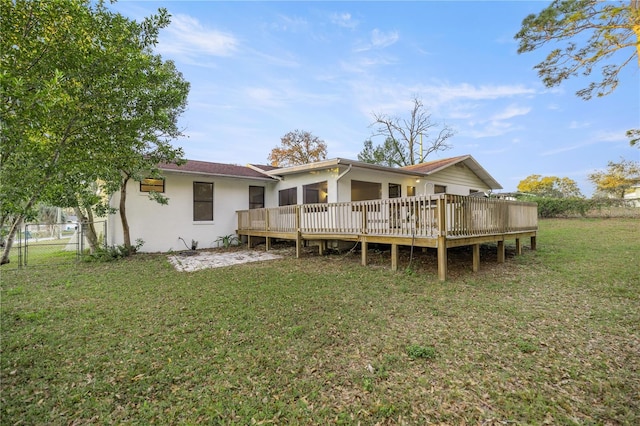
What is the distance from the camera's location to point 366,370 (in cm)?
→ 279

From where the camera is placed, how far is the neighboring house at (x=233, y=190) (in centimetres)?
1000

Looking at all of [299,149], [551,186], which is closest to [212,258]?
[299,149]

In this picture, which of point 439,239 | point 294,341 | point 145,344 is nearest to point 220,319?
point 145,344

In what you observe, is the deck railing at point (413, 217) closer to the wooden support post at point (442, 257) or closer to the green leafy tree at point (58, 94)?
the wooden support post at point (442, 257)

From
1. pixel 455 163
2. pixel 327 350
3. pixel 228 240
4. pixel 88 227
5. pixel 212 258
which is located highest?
pixel 455 163

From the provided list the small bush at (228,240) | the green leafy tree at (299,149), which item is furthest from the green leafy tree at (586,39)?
the green leafy tree at (299,149)

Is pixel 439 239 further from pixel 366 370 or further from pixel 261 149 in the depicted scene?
pixel 261 149

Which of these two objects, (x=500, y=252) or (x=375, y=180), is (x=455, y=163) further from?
(x=500, y=252)

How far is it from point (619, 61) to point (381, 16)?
304 inches

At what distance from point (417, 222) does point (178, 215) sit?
29.3ft

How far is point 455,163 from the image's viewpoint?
12.8m

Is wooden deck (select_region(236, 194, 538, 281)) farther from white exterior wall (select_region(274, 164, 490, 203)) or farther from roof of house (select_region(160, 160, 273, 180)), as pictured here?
roof of house (select_region(160, 160, 273, 180))

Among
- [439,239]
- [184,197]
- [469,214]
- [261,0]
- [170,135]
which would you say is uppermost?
[261,0]

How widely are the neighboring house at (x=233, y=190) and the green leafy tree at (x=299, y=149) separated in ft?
45.6
